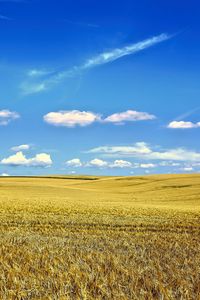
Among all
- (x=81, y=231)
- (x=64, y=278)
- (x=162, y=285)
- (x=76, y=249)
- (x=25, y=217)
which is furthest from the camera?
(x=25, y=217)

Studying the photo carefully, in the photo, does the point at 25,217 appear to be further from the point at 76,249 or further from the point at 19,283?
the point at 19,283

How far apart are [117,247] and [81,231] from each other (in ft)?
15.8

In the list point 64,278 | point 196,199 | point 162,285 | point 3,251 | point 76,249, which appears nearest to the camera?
point 162,285

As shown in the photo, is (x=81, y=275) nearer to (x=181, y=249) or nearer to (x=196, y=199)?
(x=181, y=249)

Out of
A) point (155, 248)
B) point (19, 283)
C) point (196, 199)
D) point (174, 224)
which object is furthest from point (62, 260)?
point (196, 199)

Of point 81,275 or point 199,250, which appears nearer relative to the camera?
point 81,275

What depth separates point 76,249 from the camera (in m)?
13.3

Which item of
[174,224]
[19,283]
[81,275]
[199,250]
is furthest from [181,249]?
[174,224]

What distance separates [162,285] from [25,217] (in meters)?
16.7

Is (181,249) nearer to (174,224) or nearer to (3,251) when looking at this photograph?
(3,251)

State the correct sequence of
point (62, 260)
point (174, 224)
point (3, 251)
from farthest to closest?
point (174, 224)
point (3, 251)
point (62, 260)

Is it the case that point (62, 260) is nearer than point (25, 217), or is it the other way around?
point (62, 260)

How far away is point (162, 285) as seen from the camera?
8516mm

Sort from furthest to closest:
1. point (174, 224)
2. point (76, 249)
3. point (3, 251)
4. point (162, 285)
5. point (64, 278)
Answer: point (174, 224), point (76, 249), point (3, 251), point (64, 278), point (162, 285)
